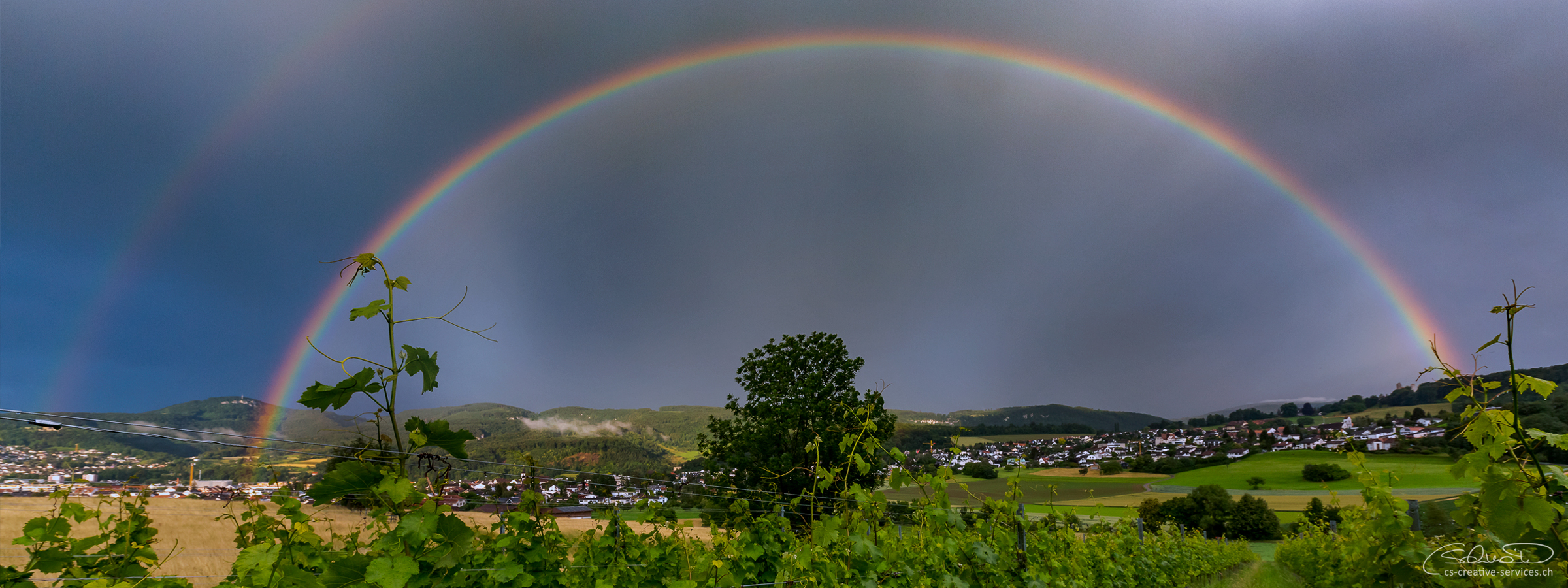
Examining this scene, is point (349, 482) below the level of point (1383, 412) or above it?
above

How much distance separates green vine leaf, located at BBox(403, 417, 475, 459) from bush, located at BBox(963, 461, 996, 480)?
123 inches

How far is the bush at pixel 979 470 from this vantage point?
4.19 metres

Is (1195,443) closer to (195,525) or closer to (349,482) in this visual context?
(195,525)

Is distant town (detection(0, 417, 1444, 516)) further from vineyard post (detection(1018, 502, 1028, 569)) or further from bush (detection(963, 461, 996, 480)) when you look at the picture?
vineyard post (detection(1018, 502, 1028, 569))

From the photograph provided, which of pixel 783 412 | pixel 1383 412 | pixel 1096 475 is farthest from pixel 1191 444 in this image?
pixel 783 412

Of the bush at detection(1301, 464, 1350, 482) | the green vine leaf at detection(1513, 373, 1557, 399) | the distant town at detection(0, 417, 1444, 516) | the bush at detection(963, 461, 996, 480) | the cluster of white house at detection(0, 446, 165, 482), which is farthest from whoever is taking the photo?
the bush at detection(1301, 464, 1350, 482)

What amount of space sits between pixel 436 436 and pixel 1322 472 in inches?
3006

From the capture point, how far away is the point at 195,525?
5.80 m

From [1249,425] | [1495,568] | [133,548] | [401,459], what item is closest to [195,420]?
[133,548]

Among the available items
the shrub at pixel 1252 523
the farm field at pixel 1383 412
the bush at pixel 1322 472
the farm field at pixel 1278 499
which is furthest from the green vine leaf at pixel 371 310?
the bush at pixel 1322 472

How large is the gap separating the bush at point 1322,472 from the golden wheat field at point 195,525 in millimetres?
72069

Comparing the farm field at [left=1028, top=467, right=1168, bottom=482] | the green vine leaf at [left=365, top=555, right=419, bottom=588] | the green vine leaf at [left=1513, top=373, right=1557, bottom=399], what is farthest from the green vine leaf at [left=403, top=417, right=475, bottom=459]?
the farm field at [left=1028, top=467, right=1168, bottom=482]

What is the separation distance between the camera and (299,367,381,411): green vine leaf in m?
1.37

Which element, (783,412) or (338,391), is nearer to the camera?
(338,391)
